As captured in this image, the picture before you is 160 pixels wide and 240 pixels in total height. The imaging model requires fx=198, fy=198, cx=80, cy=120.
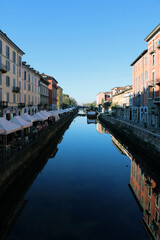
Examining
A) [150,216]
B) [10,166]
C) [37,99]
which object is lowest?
[150,216]

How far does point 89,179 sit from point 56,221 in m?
6.01

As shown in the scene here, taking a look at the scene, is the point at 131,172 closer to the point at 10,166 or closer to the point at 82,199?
the point at 82,199

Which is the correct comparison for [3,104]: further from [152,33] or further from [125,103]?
[125,103]

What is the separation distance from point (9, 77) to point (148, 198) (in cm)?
2830

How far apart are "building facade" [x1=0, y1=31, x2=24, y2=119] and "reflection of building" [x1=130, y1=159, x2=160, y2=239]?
774 inches

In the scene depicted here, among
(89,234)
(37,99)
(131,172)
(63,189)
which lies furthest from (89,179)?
(37,99)

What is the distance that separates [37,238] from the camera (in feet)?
25.2

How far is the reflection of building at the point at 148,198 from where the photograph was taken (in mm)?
8945

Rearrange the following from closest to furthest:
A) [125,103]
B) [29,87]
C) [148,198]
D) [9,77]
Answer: [148,198]
[9,77]
[29,87]
[125,103]

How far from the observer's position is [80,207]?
10234 millimetres

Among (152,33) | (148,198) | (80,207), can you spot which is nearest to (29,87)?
(152,33)

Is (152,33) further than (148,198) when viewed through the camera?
Yes

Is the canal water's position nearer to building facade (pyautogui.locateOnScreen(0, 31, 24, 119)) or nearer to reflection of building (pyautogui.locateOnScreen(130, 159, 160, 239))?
reflection of building (pyautogui.locateOnScreen(130, 159, 160, 239))

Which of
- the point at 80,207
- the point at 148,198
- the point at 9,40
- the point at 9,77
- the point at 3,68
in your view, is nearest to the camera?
the point at 80,207
